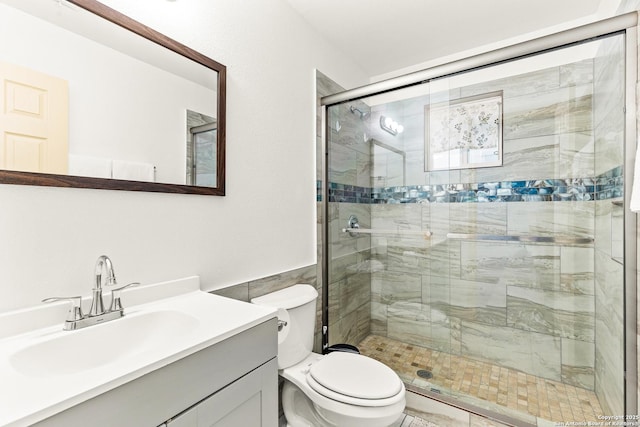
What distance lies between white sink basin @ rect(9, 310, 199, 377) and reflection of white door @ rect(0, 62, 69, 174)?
493 millimetres

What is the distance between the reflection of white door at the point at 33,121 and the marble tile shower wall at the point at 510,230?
5.13ft

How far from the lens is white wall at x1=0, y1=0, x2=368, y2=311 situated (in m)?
0.90

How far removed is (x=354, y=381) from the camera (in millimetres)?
1387

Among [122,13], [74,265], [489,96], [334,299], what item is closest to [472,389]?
[334,299]

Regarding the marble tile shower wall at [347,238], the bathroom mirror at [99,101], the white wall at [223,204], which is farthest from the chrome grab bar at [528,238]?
the bathroom mirror at [99,101]

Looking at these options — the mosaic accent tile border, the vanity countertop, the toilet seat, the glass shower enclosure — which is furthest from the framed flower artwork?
the vanity countertop

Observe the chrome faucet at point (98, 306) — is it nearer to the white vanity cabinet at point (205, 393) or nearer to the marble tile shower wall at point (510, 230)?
the white vanity cabinet at point (205, 393)

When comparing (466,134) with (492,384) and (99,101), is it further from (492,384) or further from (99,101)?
(99,101)

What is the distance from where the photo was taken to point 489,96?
1.99 metres

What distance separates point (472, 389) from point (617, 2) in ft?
7.70

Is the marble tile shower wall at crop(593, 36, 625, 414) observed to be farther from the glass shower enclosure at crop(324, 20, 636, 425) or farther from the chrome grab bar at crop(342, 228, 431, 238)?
the chrome grab bar at crop(342, 228, 431, 238)

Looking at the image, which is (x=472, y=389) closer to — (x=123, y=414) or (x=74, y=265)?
(x=123, y=414)

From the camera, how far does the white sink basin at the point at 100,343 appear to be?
771 millimetres

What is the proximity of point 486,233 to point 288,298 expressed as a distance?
1366 mm
